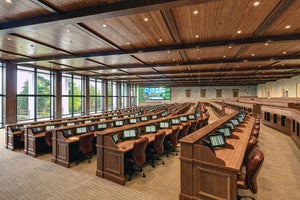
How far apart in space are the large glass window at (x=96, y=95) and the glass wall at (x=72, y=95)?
1.61 meters

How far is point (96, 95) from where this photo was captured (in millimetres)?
18969

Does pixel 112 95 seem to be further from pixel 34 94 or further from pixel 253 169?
pixel 253 169

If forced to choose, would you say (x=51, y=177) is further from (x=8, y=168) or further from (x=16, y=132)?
(x=16, y=132)

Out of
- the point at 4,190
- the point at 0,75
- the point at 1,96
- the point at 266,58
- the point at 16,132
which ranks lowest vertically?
the point at 4,190

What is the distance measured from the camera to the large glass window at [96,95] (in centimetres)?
1830

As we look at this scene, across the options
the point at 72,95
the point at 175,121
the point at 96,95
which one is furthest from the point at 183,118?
the point at 96,95

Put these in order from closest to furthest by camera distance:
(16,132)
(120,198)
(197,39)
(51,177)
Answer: (120,198) → (51,177) → (16,132) → (197,39)

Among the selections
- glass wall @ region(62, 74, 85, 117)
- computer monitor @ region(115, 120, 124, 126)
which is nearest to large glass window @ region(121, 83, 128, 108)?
glass wall @ region(62, 74, 85, 117)

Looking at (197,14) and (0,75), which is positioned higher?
A: (197,14)

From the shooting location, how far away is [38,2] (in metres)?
4.18

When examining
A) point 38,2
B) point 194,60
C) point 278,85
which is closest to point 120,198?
point 38,2

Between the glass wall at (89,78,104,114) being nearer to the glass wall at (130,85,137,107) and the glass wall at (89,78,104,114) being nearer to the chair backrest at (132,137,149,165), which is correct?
the glass wall at (130,85,137,107)

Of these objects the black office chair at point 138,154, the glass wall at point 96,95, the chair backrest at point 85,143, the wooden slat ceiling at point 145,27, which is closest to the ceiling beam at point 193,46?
the wooden slat ceiling at point 145,27

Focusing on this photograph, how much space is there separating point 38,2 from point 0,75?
8695mm
